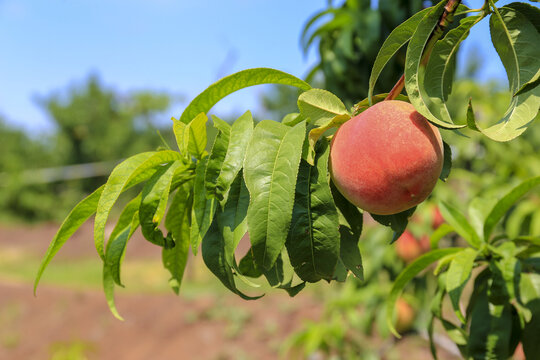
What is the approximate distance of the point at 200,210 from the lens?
0.50 m

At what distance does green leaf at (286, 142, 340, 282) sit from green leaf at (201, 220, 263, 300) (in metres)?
0.06

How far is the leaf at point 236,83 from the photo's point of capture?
0.52 meters

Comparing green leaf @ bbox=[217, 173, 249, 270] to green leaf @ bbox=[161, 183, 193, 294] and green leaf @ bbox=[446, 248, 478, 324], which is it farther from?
green leaf @ bbox=[446, 248, 478, 324]

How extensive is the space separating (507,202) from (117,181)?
588 millimetres

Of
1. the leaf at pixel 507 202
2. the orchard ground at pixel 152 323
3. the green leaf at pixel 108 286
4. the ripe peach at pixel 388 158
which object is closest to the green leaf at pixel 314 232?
the ripe peach at pixel 388 158

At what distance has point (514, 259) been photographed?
692mm

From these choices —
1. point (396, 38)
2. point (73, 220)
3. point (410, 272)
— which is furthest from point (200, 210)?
point (410, 272)

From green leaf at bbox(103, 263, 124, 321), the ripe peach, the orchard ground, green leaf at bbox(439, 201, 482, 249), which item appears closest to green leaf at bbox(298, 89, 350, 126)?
the ripe peach

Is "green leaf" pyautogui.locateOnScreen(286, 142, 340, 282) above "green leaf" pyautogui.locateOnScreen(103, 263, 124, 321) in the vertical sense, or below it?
above

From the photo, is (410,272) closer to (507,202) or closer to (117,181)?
(507,202)

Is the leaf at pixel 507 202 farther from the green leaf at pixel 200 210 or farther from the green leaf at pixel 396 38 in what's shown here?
the green leaf at pixel 200 210

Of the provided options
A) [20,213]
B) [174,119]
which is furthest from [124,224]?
[20,213]

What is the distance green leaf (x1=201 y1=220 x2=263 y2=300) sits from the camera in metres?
0.47

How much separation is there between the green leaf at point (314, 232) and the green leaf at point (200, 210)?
0.31ft
